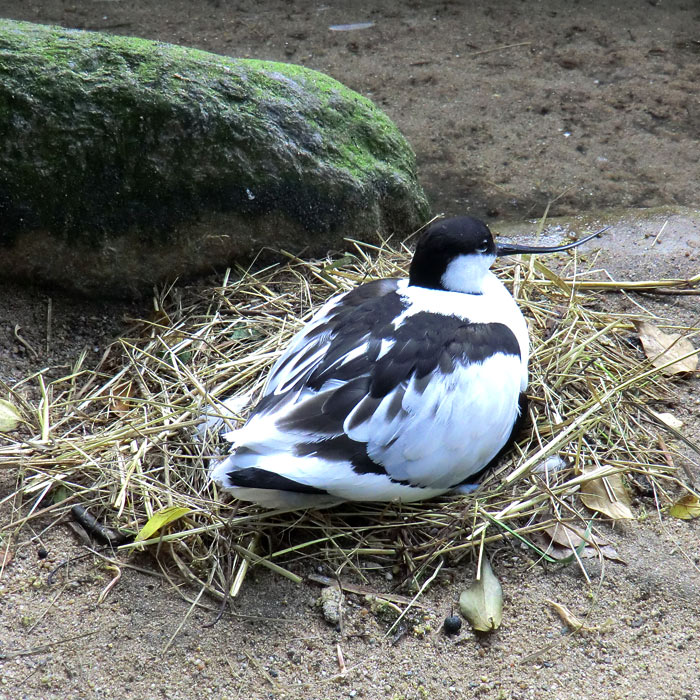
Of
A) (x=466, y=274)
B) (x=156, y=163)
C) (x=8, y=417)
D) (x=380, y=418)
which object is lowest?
(x=8, y=417)

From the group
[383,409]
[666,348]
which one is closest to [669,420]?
Answer: [666,348]

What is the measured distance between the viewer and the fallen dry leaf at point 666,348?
9.57ft

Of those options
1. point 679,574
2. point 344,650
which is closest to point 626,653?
point 679,574

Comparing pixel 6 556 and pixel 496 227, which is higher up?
pixel 496 227

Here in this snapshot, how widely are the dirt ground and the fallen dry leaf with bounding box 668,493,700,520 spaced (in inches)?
1.5

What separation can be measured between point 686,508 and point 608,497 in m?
0.23

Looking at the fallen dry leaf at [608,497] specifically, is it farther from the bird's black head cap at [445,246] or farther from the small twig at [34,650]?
the small twig at [34,650]

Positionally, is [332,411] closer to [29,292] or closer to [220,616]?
[220,616]

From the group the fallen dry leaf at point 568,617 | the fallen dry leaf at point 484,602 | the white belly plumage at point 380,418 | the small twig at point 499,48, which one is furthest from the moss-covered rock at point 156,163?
the small twig at point 499,48

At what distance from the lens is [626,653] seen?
6.80 feet

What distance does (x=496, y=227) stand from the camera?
379 centimetres

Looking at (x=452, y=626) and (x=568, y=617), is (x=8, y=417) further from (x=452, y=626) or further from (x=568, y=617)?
(x=568, y=617)

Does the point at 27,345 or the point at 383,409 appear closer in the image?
A: the point at 383,409

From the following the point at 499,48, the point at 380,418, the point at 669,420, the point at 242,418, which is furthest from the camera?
the point at 499,48
